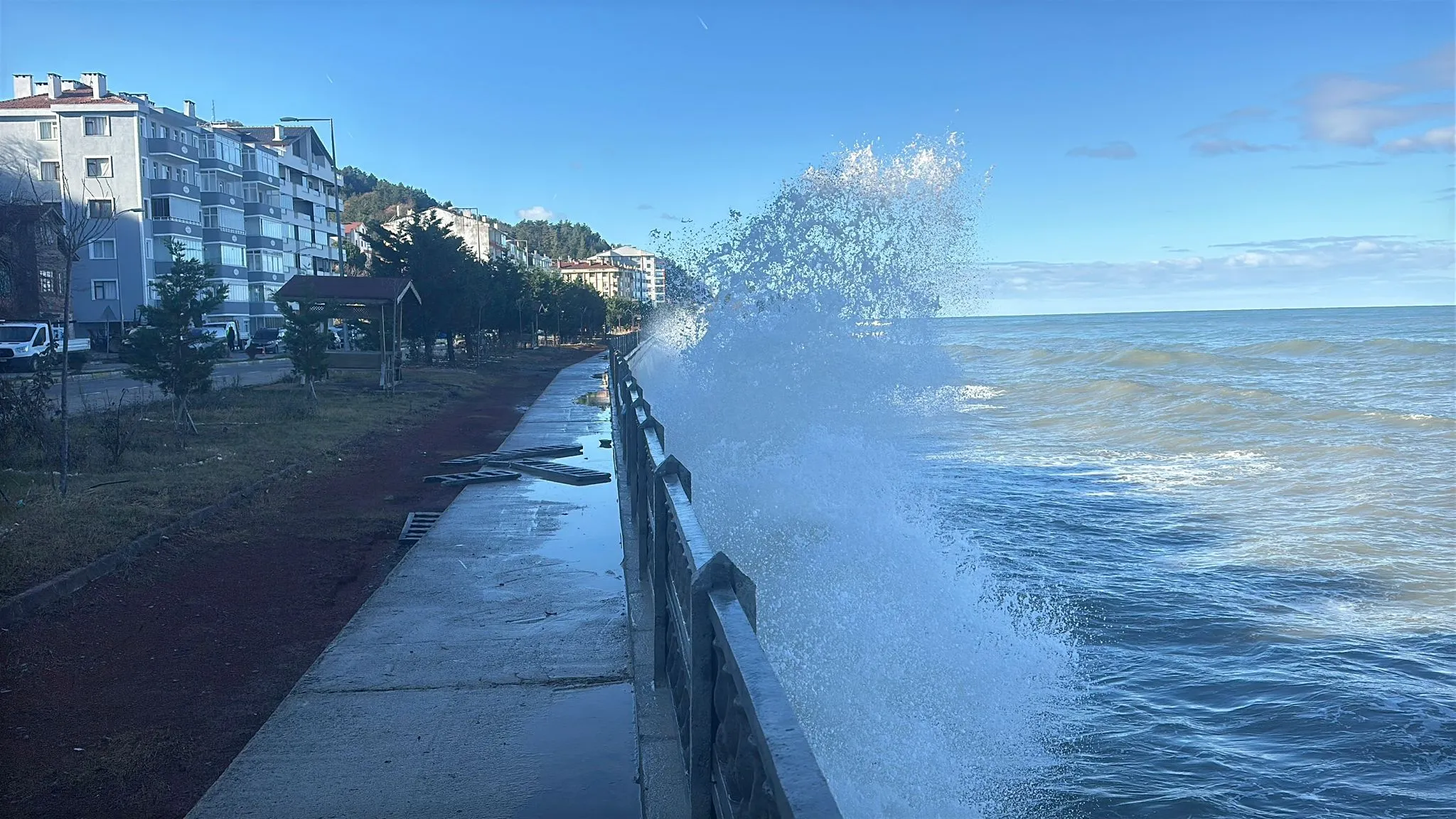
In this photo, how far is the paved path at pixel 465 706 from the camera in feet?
13.8

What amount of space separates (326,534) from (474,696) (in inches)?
203

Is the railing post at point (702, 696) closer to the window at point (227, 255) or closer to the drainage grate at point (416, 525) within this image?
the drainage grate at point (416, 525)

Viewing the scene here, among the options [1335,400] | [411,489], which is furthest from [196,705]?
[1335,400]

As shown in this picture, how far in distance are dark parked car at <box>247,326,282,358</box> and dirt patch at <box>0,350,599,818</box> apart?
4019 cm

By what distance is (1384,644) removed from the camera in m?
8.18

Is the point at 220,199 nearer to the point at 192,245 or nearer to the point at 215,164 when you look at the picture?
the point at 215,164

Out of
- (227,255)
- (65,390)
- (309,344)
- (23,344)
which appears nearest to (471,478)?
(65,390)

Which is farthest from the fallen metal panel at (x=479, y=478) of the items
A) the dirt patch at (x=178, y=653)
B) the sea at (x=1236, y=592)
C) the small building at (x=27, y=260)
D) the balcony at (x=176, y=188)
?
the balcony at (x=176, y=188)

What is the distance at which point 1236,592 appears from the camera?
9641 mm

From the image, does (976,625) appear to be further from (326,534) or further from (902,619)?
(326,534)

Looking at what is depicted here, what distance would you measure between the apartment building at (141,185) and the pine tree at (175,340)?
109 feet

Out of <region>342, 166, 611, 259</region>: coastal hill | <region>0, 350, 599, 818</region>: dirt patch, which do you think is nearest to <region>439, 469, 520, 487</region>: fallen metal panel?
<region>0, 350, 599, 818</region>: dirt patch

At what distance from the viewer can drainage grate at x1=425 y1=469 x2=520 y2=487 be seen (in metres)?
12.6

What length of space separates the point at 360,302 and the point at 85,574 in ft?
64.3
